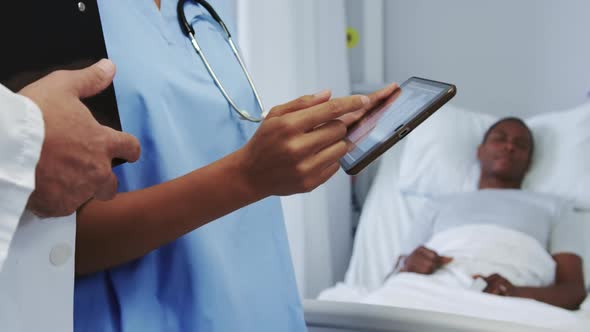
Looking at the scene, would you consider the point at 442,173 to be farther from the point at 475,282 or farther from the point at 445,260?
the point at 475,282

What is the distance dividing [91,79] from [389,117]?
13.4 inches

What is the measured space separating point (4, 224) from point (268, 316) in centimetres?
41

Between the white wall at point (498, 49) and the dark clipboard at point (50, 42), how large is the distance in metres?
2.10

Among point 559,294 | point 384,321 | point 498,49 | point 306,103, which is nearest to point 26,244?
point 306,103

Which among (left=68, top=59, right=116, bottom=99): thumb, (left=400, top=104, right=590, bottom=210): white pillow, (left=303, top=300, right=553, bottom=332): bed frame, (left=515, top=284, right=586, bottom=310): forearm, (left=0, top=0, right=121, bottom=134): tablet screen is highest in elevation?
(left=0, top=0, right=121, bottom=134): tablet screen

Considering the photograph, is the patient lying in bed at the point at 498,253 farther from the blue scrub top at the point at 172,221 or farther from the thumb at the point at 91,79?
the thumb at the point at 91,79

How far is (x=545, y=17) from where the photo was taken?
7.57 ft

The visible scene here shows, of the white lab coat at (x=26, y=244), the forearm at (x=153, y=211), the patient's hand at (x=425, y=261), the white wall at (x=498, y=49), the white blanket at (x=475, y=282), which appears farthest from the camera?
the white wall at (x=498, y=49)

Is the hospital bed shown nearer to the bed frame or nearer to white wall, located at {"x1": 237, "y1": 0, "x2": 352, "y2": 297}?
white wall, located at {"x1": 237, "y1": 0, "x2": 352, "y2": 297}

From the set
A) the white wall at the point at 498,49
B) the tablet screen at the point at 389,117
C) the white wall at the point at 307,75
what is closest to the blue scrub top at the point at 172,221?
the tablet screen at the point at 389,117

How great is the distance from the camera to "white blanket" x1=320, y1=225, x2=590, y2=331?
138 centimetres

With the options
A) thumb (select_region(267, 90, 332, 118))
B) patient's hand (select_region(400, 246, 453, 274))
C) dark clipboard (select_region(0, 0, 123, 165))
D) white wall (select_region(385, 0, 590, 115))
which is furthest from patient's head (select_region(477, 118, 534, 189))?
dark clipboard (select_region(0, 0, 123, 165))

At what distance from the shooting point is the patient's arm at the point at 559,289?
1581 mm

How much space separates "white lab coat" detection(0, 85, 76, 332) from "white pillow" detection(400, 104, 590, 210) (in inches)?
74.2
